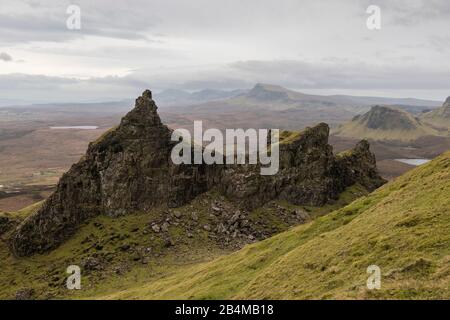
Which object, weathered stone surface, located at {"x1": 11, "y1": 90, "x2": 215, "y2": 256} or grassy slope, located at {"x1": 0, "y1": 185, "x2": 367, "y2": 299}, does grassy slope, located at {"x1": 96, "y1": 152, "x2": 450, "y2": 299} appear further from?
weathered stone surface, located at {"x1": 11, "y1": 90, "x2": 215, "y2": 256}

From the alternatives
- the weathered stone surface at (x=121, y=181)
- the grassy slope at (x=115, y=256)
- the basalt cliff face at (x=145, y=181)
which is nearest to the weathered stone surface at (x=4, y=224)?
the grassy slope at (x=115, y=256)

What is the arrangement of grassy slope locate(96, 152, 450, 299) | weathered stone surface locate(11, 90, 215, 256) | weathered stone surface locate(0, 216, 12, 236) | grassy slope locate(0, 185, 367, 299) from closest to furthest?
1. grassy slope locate(96, 152, 450, 299)
2. grassy slope locate(0, 185, 367, 299)
3. weathered stone surface locate(11, 90, 215, 256)
4. weathered stone surface locate(0, 216, 12, 236)

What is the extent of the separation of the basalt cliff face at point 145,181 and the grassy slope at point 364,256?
61.7 meters

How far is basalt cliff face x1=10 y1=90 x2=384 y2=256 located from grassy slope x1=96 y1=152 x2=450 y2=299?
61731mm

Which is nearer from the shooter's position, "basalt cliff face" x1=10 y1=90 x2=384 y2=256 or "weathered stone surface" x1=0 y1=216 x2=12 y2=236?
"basalt cliff face" x1=10 y1=90 x2=384 y2=256

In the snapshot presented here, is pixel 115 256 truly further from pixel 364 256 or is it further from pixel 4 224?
pixel 364 256

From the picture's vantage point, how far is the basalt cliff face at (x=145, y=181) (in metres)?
114

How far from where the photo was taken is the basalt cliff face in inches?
4473

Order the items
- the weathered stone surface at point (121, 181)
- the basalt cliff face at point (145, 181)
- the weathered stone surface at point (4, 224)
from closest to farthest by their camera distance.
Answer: the weathered stone surface at point (121, 181) < the basalt cliff face at point (145, 181) < the weathered stone surface at point (4, 224)

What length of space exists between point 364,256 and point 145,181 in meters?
91.1

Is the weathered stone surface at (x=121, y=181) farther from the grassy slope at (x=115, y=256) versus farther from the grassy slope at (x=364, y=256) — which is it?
the grassy slope at (x=364, y=256)

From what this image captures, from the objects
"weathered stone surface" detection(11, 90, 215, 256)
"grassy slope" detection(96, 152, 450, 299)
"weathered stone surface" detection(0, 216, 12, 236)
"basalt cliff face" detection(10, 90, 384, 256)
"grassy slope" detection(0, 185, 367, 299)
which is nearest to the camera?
"grassy slope" detection(96, 152, 450, 299)

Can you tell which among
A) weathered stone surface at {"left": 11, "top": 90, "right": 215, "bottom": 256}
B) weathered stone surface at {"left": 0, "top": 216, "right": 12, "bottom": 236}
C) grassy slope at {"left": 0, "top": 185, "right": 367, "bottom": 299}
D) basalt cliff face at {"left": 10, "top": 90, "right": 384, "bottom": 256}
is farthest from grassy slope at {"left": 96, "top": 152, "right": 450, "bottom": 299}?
weathered stone surface at {"left": 0, "top": 216, "right": 12, "bottom": 236}
